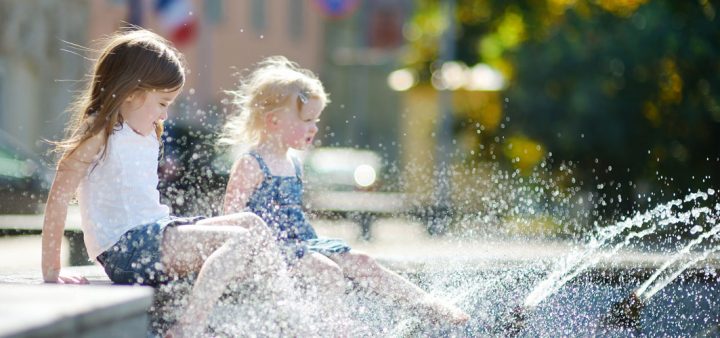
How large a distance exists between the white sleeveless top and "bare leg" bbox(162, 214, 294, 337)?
0.54 ft

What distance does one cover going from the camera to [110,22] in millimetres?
26359

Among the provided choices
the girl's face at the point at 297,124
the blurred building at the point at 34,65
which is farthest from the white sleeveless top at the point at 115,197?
the blurred building at the point at 34,65

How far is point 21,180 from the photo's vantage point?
11977 mm

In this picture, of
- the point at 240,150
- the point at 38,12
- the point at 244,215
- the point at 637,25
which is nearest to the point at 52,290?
the point at 244,215

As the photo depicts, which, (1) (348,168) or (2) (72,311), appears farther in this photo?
(1) (348,168)

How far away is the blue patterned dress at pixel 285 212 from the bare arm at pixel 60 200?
915 mm

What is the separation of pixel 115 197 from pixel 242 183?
2.80ft

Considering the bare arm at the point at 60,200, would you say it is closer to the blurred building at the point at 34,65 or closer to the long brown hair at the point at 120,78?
the long brown hair at the point at 120,78

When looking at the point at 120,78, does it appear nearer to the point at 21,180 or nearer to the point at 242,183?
the point at 242,183

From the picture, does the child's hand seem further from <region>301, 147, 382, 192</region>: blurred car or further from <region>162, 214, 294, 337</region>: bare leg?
<region>301, 147, 382, 192</region>: blurred car

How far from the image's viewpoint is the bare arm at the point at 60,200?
14.9 ft

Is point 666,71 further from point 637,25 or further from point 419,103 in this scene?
point 419,103

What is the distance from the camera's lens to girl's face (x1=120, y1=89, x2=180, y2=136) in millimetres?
4926

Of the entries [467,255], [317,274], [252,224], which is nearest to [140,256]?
[252,224]
